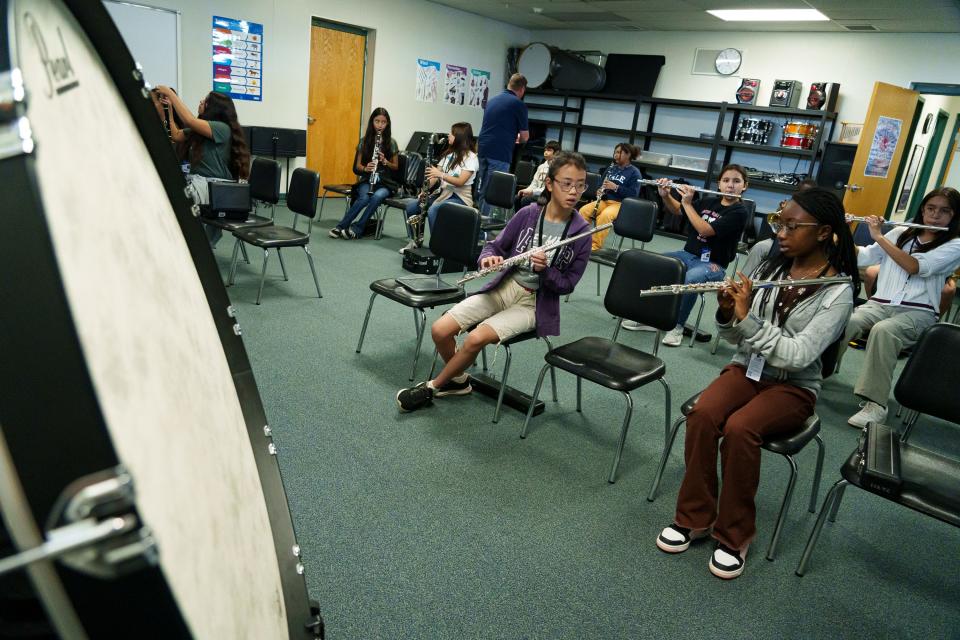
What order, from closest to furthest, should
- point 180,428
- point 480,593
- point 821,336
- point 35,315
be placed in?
point 35,315 → point 180,428 → point 480,593 → point 821,336

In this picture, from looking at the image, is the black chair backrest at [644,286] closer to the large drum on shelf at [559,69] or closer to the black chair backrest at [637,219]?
the black chair backrest at [637,219]

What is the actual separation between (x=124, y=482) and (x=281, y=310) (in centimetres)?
370

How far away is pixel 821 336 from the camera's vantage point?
1982 millimetres

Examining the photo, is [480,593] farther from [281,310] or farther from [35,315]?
[281,310]

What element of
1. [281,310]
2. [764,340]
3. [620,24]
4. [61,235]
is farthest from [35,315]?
[620,24]

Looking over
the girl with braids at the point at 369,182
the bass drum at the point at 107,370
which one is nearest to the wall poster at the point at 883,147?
the girl with braids at the point at 369,182

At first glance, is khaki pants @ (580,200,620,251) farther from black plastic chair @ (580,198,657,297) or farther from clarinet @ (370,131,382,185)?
clarinet @ (370,131,382,185)

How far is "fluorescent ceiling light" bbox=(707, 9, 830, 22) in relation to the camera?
6.58m

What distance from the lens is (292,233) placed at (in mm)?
4059

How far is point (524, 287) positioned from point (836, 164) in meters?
6.17

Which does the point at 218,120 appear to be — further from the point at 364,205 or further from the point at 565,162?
the point at 565,162

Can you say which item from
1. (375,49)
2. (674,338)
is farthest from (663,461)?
(375,49)

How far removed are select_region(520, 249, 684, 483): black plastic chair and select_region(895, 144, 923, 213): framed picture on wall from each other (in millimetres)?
6928

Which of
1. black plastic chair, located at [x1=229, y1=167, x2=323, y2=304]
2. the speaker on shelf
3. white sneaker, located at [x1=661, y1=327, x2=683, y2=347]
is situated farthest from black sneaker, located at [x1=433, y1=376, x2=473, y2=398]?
the speaker on shelf
